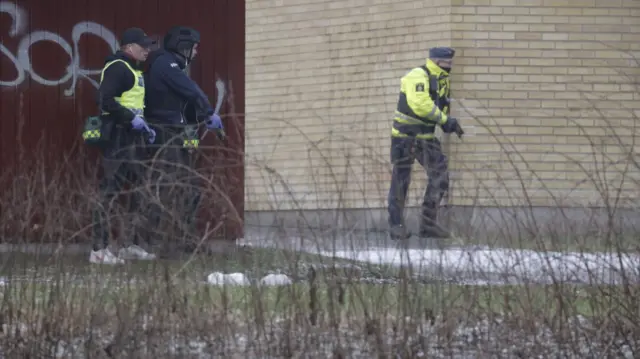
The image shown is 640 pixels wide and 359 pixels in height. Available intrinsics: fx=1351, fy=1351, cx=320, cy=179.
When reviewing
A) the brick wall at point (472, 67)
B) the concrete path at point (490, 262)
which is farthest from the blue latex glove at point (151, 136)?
the concrete path at point (490, 262)

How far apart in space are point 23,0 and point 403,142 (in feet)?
10.8

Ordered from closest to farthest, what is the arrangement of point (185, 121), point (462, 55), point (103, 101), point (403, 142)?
point (103, 101) < point (185, 121) < point (403, 142) < point (462, 55)

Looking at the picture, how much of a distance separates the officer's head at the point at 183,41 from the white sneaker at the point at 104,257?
8.23 feet

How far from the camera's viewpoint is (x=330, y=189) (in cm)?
675

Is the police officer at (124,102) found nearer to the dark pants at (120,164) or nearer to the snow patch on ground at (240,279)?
the dark pants at (120,164)

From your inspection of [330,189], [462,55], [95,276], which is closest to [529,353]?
[330,189]

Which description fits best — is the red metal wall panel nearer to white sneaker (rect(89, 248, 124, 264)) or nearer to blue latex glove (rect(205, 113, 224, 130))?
blue latex glove (rect(205, 113, 224, 130))

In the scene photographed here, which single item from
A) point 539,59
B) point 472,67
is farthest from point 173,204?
point 539,59

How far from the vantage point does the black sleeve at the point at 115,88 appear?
388 inches

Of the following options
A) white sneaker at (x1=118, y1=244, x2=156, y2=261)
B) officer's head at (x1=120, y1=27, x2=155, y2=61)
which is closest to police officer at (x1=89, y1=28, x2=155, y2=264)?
officer's head at (x1=120, y1=27, x2=155, y2=61)

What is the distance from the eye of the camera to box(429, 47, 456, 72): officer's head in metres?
11.8

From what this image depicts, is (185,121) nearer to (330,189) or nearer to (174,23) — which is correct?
(174,23)

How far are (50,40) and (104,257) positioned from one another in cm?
348

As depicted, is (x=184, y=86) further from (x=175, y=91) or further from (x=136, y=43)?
(x=136, y=43)
